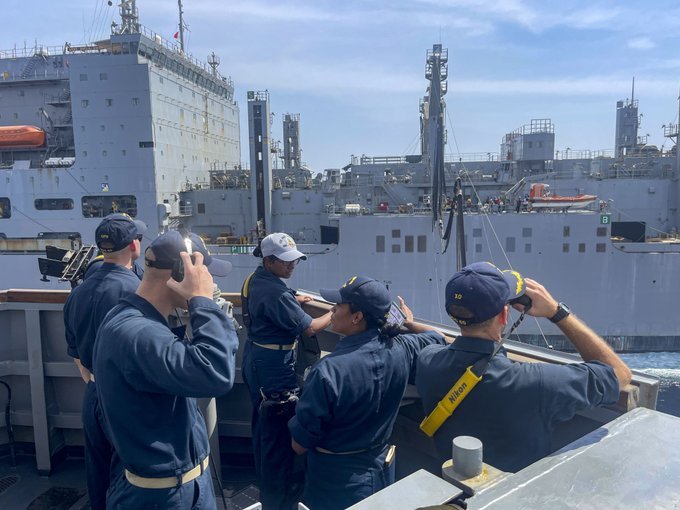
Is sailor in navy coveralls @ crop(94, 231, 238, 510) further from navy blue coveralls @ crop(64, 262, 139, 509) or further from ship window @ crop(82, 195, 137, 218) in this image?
ship window @ crop(82, 195, 137, 218)

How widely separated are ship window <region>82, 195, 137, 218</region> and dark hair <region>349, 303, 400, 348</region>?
17.1 meters

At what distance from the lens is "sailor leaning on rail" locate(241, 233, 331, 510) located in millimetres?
2666

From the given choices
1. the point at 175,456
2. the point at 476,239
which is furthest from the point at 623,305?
the point at 175,456

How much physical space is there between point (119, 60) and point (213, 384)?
59.6ft

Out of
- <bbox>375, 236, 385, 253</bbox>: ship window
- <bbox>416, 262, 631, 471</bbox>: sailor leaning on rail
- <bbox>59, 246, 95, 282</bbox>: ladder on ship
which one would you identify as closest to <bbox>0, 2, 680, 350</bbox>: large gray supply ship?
<bbox>375, 236, 385, 253</bbox>: ship window

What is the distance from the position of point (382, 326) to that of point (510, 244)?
14658mm

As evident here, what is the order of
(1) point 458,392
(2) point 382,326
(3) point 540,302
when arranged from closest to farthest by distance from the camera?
(1) point 458,392
(3) point 540,302
(2) point 382,326

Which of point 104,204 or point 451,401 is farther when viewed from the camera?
point 104,204

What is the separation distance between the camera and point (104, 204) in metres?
17.4

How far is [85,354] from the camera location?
254 centimetres

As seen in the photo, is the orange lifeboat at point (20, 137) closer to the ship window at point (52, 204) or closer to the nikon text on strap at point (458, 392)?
the ship window at point (52, 204)

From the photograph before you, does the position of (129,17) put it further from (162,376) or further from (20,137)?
(162,376)

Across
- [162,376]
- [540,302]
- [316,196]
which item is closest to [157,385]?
[162,376]

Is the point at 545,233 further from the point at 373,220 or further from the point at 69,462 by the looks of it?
the point at 69,462
